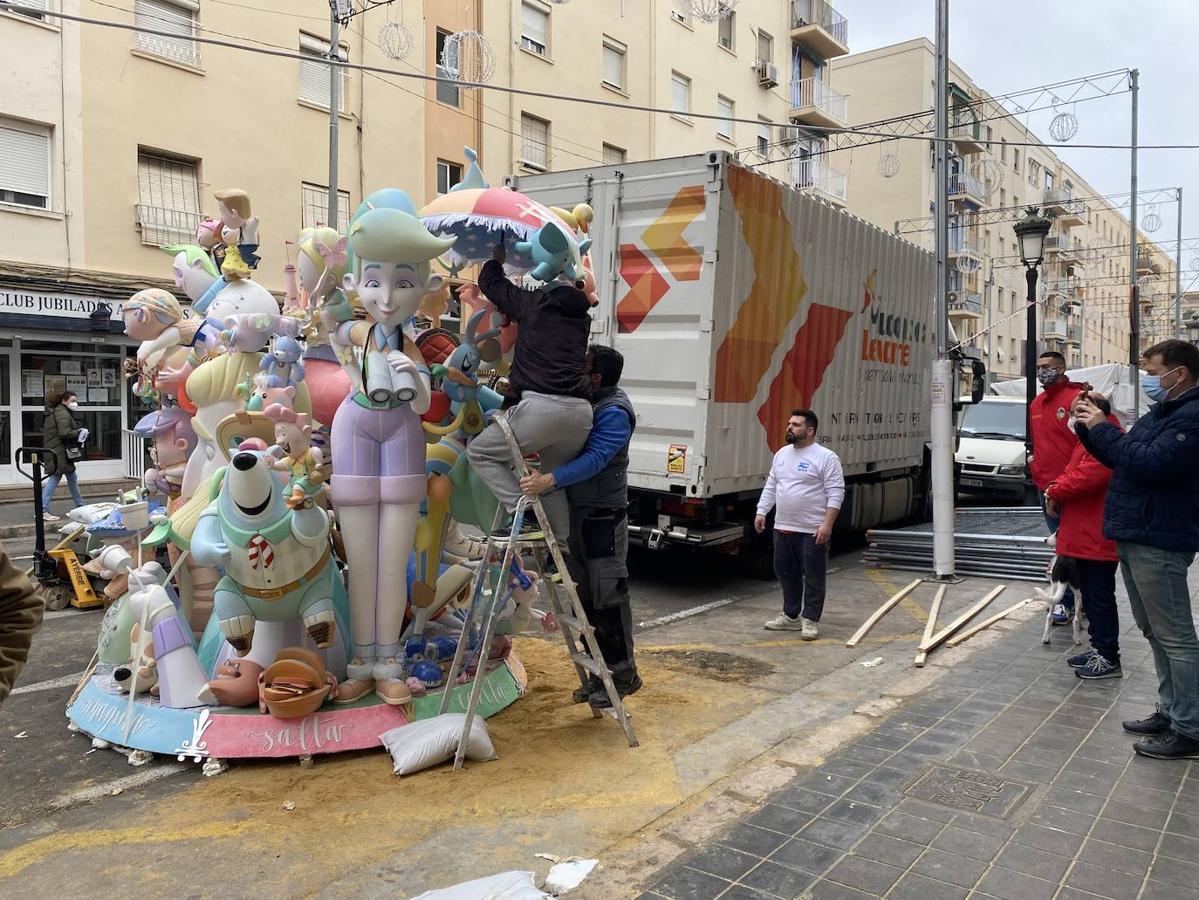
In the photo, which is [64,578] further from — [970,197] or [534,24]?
[970,197]

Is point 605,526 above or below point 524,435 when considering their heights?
below

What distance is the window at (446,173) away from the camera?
20484 mm

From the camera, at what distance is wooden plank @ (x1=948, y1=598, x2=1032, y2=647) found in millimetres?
6504

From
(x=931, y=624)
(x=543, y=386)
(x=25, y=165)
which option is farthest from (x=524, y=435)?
(x=25, y=165)

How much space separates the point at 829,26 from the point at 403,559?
32831 millimetres

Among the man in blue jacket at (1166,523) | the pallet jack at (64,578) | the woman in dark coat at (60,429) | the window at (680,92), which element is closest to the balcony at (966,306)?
the window at (680,92)

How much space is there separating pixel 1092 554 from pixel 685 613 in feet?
10.7

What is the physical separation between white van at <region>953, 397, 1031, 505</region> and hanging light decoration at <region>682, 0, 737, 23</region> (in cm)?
885

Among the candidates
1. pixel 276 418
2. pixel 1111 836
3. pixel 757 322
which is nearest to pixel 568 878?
pixel 1111 836

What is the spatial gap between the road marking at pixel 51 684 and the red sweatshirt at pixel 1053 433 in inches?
256

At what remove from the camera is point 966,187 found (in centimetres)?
3262

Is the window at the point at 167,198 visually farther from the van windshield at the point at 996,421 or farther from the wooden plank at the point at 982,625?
the van windshield at the point at 996,421

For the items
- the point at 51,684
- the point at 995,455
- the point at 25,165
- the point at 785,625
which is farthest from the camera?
the point at 995,455

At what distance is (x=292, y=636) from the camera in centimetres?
446
